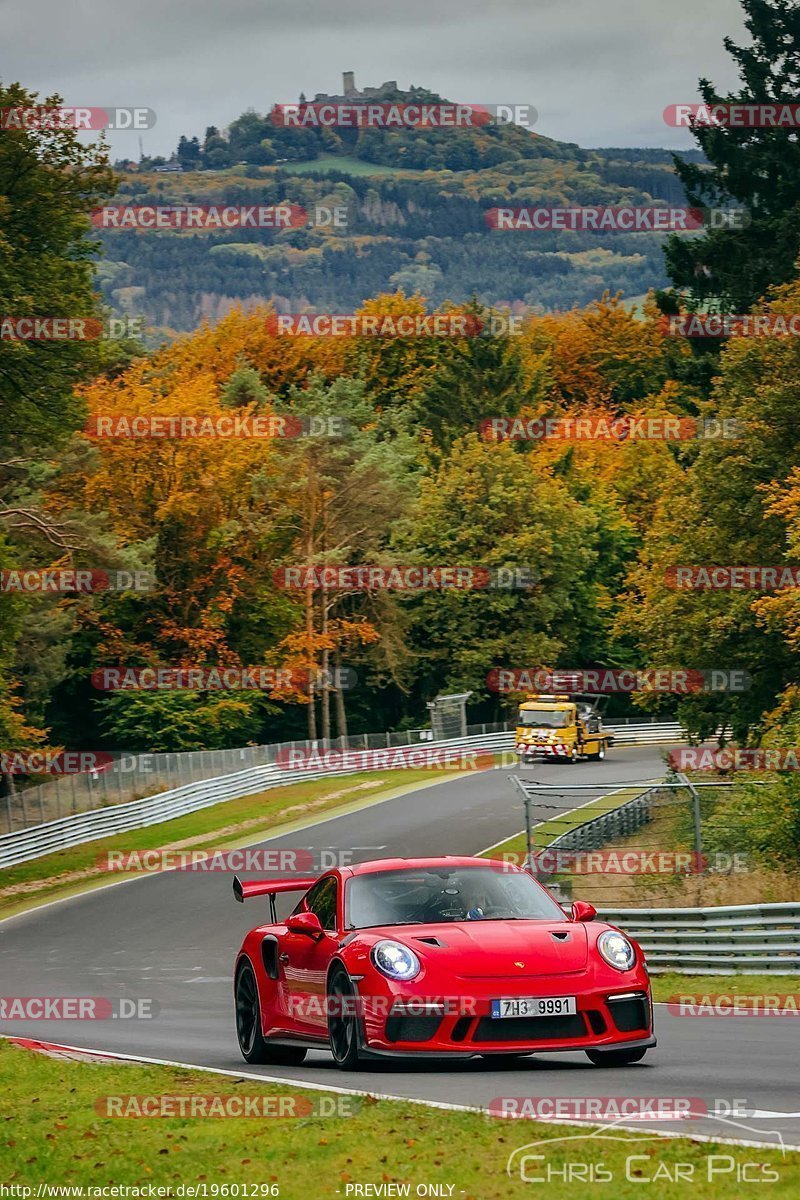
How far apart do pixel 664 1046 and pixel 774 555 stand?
2811 cm

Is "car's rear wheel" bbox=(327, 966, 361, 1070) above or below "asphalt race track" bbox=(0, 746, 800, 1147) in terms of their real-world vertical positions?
above

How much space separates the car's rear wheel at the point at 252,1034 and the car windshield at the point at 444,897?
4.25 ft

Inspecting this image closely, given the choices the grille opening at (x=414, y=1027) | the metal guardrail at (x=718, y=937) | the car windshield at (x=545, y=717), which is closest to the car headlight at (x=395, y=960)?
the grille opening at (x=414, y=1027)

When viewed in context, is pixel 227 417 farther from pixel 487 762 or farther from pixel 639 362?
pixel 639 362

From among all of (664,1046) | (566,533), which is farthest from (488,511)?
(664,1046)

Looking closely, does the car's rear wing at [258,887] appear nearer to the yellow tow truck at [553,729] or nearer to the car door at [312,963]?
the car door at [312,963]

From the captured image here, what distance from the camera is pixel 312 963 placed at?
11.6 metres

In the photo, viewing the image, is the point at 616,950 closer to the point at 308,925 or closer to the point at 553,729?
the point at 308,925

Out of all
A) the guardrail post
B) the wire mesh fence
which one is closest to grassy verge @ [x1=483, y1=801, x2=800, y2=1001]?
the guardrail post

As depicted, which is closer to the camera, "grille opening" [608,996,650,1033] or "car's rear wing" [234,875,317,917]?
"grille opening" [608,996,650,1033]

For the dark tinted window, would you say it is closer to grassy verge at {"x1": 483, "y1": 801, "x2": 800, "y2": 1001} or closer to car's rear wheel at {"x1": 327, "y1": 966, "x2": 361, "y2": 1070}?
car's rear wheel at {"x1": 327, "y1": 966, "x2": 361, "y2": 1070}

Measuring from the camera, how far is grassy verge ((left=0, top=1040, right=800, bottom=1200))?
6.95 meters

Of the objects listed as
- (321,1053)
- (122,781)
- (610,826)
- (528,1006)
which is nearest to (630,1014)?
(528,1006)

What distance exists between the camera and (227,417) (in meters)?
72.2
